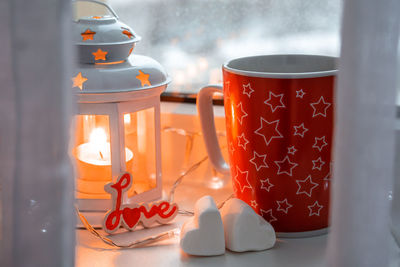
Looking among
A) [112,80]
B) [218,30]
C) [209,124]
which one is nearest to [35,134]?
[112,80]

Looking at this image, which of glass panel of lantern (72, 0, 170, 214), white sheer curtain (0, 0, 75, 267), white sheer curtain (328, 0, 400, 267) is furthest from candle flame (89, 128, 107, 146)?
white sheer curtain (328, 0, 400, 267)

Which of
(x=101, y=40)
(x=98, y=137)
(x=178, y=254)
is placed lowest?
(x=178, y=254)

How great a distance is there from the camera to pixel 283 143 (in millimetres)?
636

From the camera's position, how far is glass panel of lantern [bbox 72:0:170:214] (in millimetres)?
660

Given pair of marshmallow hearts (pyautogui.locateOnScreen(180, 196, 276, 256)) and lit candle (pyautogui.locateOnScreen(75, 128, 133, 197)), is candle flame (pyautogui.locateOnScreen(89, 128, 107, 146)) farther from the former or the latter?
pair of marshmallow hearts (pyautogui.locateOnScreen(180, 196, 276, 256))

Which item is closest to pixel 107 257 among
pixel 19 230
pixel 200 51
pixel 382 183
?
pixel 19 230

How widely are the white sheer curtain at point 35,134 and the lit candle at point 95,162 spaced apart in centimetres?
25

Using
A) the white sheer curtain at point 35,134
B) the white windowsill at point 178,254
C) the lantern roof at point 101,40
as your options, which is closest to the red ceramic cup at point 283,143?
the white windowsill at point 178,254

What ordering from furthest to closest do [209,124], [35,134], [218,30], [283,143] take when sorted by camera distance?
[218,30], [209,124], [283,143], [35,134]

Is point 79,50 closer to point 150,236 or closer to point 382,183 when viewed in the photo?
point 150,236

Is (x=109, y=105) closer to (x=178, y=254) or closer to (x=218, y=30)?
(x=178, y=254)

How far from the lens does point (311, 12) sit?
88cm

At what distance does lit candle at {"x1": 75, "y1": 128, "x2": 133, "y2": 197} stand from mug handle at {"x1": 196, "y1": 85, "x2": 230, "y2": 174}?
13 cm

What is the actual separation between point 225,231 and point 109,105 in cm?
22
